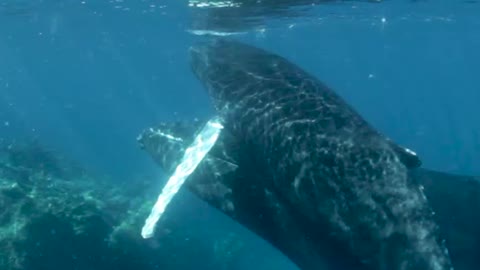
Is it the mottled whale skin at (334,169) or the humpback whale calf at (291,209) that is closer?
the mottled whale skin at (334,169)

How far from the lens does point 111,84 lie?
145m

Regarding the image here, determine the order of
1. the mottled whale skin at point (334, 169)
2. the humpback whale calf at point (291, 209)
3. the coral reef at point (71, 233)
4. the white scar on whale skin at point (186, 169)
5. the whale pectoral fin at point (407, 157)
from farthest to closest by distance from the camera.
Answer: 1. the coral reef at point (71, 233)
2. the white scar on whale skin at point (186, 169)
3. the humpback whale calf at point (291, 209)
4. the whale pectoral fin at point (407, 157)
5. the mottled whale skin at point (334, 169)

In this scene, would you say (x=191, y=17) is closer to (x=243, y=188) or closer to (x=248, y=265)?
(x=248, y=265)

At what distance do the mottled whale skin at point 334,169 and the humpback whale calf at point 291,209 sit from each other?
11.6 inches

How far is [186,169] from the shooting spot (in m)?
10.3

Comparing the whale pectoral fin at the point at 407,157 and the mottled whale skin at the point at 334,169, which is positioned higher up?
the whale pectoral fin at the point at 407,157

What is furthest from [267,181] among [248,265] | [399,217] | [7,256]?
[248,265]

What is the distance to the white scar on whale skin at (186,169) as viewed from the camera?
1002 cm

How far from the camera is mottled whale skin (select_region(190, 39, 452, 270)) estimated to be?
621cm

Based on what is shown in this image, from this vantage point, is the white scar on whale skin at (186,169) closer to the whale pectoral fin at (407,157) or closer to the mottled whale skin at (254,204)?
the mottled whale skin at (254,204)

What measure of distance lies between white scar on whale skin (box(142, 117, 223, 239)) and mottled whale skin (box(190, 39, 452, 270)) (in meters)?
0.41

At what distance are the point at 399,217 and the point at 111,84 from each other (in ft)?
475

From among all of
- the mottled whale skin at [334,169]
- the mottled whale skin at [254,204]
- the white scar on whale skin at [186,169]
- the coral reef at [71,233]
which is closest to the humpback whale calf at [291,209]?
the mottled whale skin at [254,204]

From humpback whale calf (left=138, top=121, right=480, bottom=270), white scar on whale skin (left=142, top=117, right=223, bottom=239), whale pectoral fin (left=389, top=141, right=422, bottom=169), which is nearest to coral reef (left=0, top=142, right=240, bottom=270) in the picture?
white scar on whale skin (left=142, top=117, right=223, bottom=239)
